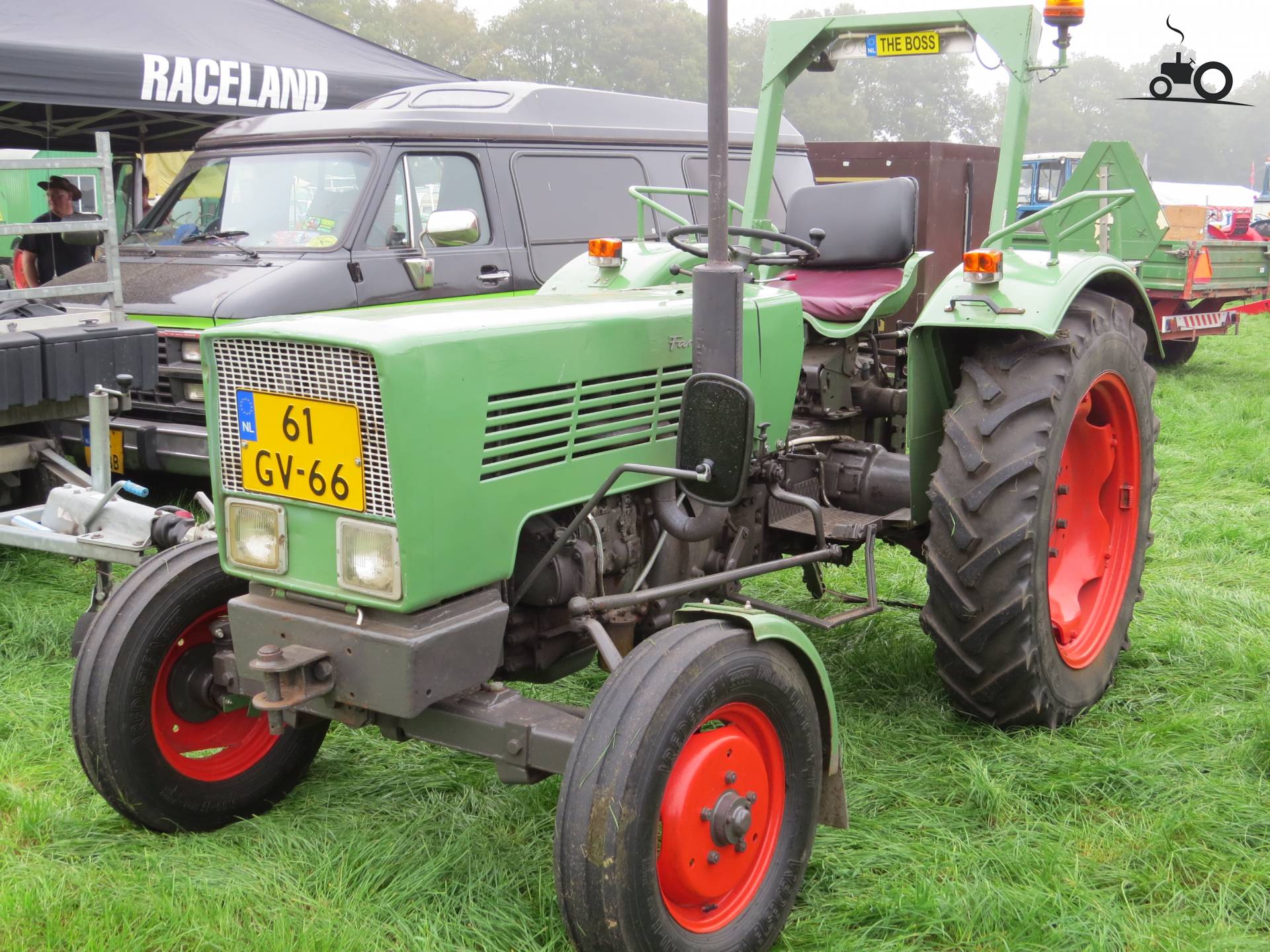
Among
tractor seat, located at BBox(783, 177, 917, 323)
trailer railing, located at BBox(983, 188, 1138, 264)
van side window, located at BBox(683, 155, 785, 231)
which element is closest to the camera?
trailer railing, located at BBox(983, 188, 1138, 264)

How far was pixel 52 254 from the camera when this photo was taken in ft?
27.6

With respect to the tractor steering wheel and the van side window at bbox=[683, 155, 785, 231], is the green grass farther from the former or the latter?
the van side window at bbox=[683, 155, 785, 231]

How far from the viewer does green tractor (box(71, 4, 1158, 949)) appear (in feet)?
7.85

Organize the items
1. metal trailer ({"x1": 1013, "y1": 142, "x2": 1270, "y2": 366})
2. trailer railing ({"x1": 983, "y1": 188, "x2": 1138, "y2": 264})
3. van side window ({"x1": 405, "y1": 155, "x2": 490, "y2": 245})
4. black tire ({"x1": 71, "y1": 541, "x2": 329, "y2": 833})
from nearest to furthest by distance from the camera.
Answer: black tire ({"x1": 71, "y1": 541, "x2": 329, "y2": 833}) → trailer railing ({"x1": 983, "y1": 188, "x2": 1138, "y2": 264}) → van side window ({"x1": 405, "y1": 155, "x2": 490, "y2": 245}) → metal trailer ({"x1": 1013, "y1": 142, "x2": 1270, "y2": 366})

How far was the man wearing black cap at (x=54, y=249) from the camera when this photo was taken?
7.89 meters

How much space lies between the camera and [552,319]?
2.69m

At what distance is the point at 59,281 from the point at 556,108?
2.99 m

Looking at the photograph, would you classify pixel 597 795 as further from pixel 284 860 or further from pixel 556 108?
pixel 556 108

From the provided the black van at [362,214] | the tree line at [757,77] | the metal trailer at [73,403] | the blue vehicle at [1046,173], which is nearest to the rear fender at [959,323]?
the metal trailer at [73,403]

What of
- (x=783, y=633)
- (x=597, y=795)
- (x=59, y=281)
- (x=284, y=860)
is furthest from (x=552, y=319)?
(x=59, y=281)

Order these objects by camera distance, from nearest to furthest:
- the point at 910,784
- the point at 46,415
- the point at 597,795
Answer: the point at 597,795 < the point at 910,784 < the point at 46,415

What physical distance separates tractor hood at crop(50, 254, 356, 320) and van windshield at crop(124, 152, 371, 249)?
19 centimetres

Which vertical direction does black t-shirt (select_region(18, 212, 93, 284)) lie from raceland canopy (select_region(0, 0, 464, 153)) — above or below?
below

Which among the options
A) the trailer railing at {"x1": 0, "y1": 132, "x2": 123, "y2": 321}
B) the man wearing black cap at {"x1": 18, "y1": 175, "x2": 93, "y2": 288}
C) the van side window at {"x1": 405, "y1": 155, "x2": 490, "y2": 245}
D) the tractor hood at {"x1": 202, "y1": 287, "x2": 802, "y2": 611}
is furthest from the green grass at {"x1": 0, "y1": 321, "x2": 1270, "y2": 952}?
the man wearing black cap at {"x1": 18, "y1": 175, "x2": 93, "y2": 288}
